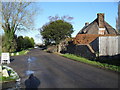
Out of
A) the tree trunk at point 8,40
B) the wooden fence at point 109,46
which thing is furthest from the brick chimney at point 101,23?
the wooden fence at point 109,46

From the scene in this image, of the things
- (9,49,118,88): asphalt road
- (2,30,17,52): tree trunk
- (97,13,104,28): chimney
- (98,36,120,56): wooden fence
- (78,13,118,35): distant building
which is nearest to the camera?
(9,49,118,88): asphalt road

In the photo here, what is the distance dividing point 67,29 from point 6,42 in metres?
15.3

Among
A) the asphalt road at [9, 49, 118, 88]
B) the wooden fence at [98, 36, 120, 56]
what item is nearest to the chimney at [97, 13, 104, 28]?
the wooden fence at [98, 36, 120, 56]

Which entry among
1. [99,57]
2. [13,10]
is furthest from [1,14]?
[99,57]

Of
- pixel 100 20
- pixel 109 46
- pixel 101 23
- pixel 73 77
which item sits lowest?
pixel 73 77

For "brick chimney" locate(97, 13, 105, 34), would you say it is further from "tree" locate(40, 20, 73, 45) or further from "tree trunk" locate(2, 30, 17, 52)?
"tree trunk" locate(2, 30, 17, 52)

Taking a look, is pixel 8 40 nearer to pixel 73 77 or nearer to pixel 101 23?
pixel 101 23

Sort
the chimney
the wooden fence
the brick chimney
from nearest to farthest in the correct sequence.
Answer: the wooden fence, the chimney, the brick chimney

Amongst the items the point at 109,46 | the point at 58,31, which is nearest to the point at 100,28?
the point at 58,31

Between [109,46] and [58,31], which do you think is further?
[58,31]

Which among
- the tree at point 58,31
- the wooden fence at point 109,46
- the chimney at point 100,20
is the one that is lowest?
the wooden fence at point 109,46

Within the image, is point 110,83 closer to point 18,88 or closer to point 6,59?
point 18,88

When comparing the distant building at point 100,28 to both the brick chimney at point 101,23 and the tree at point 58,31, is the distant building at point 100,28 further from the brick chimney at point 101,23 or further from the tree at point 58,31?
the tree at point 58,31

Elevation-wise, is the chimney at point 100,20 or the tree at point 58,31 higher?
the chimney at point 100,20
